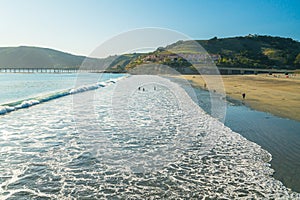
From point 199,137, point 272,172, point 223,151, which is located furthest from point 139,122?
point 272,172

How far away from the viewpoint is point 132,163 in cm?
802

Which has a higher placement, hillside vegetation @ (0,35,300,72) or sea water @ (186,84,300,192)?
hillside vegetation @ (0,35,300,72)

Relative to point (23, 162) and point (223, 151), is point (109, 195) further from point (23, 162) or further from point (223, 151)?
point (223, 151)

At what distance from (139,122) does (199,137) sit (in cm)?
460

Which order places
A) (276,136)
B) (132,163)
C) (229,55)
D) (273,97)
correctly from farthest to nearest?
1. (229,55)
2. (273,97)
3. (276,136)
4. (132,163)

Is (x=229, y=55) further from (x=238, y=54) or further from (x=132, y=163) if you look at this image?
(x=132, y=163)

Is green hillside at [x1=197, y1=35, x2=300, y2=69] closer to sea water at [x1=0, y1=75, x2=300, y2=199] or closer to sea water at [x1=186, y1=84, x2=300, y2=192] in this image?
sea water at [x1=186, y1=84, x2=300, y2=192]

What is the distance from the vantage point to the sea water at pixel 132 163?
6066 millimetres

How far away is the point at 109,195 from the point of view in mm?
5832

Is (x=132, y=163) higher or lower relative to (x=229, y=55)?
lower

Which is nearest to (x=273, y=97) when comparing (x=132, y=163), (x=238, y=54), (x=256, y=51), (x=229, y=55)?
(x=132, y=163)

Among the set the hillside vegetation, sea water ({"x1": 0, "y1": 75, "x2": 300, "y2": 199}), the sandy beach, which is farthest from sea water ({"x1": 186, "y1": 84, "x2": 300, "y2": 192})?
the hillside vegetation

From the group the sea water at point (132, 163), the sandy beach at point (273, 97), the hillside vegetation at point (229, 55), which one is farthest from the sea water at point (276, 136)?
the hillside vegetation at point (229, 55)

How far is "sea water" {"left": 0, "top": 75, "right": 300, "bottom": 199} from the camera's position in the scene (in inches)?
239
